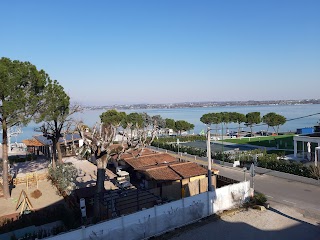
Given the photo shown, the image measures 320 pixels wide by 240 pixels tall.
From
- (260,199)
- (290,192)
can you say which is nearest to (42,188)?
(260,199)

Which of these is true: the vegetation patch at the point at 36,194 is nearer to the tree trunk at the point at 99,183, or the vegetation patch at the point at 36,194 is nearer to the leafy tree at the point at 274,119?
the tree trunk at the point at 99,183

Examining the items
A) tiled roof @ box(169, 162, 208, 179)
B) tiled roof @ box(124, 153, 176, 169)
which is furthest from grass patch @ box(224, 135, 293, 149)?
tiled roof @ box(169, 162, 208, 179)

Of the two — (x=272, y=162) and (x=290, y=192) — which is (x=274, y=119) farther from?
(x=290, y=192)

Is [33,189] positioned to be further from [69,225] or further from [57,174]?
[69,225]

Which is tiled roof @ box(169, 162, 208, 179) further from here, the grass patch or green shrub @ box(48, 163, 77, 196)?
the grass patch

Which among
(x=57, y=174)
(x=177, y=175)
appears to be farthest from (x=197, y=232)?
(x=57, y=174)

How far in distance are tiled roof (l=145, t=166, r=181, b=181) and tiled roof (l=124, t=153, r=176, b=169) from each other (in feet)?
7.27

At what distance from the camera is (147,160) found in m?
21.5

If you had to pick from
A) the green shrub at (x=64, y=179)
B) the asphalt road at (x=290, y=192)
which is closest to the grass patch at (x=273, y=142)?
the asphalt road at (x=290, y=192)

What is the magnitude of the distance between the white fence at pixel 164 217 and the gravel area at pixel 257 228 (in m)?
0.43

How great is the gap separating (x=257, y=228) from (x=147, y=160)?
36.9ft

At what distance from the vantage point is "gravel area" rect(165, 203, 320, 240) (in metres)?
10.7

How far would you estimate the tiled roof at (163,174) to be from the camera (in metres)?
16.7

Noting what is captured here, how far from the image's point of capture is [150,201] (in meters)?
13.1
